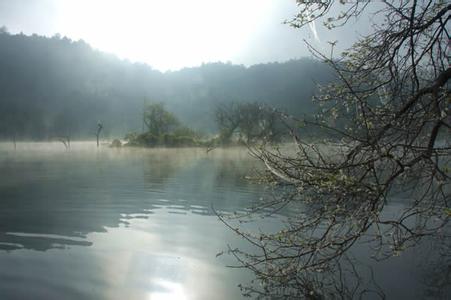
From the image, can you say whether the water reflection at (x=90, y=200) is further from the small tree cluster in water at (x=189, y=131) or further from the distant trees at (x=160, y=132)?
the distant trees at (x=160, y=132)

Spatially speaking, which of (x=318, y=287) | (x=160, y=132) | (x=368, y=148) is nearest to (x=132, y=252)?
(x=318, y=287)

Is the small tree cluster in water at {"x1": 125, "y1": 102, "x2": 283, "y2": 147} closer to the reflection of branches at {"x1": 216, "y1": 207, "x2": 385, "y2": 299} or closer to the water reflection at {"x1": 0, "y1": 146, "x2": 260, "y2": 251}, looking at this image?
the water reflection at {"x1": 0, "y1": 146, "x2": 260, "y2": 251}

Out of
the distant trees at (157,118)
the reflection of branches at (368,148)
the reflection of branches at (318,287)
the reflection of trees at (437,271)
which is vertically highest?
the distant trees at (157,118)

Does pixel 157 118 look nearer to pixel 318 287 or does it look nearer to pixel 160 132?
pixel 160 132

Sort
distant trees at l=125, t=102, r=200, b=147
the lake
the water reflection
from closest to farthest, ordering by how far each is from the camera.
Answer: the lake < the water reflection < distant trees at l=125, t=102, r=200, b=147

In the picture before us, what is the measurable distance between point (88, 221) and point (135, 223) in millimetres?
1687

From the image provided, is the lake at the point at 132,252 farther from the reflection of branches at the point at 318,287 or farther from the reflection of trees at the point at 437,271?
the reflection of branches at the point at 318,287

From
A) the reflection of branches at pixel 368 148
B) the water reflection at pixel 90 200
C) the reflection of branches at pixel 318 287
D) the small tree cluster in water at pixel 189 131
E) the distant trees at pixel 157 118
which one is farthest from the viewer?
the distant trees at pixel 157 118

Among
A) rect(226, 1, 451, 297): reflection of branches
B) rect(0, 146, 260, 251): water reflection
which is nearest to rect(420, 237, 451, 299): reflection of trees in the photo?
rect(226, 1, 451, 297): reflection of branches

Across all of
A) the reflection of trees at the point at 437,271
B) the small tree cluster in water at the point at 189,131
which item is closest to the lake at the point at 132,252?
the reflection of trees at the point at 437,271

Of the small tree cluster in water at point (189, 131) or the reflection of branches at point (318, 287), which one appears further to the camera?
the small tree cluster in water at point (189, 131)

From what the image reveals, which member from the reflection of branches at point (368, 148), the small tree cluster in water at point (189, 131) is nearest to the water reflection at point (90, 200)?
the reflection of branches at point (368, 148)

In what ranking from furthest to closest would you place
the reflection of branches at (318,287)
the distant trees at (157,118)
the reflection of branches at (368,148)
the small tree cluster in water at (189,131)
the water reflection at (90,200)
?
the distant trees at (157,118) → the small tree cluster in water at (189,131) → the water reflection at (90,200) → the reflection of branches at (318,287) → the reflection of branches at (368,148)

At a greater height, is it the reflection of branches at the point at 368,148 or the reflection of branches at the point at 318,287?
the reflection of branches at the point at 368,148
